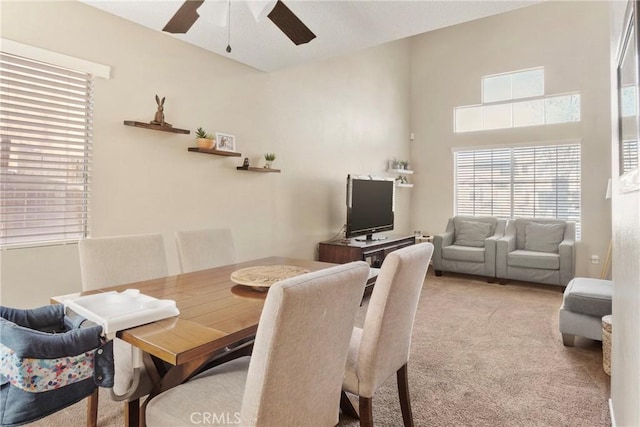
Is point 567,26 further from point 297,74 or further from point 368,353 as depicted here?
point 368,353

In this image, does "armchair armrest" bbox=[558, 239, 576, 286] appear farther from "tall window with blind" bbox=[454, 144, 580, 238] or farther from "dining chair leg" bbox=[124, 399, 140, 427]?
"dining chair leg" bbox=[124, 399, 140, 427]

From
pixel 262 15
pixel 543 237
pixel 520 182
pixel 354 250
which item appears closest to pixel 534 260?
pixel 543 237

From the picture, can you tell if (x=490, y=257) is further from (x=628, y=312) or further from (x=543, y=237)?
(x=628, y=312)

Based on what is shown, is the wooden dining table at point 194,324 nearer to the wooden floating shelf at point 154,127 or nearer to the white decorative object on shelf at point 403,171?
the wooden floating shelf at point 154,127

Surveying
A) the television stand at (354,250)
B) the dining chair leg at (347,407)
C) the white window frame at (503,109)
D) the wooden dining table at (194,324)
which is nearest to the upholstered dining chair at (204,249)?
the wooden dining table at (194,324)

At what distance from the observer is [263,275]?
197cm

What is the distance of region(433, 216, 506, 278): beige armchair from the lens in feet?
17.5

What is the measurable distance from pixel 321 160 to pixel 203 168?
1786 millimetres

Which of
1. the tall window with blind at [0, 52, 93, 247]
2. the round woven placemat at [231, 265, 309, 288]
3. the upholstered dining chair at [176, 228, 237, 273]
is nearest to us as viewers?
the round woven placemat at [231, 265, 309, 288]

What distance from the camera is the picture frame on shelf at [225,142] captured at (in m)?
3.48

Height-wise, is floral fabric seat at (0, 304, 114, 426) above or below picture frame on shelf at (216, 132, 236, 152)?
below

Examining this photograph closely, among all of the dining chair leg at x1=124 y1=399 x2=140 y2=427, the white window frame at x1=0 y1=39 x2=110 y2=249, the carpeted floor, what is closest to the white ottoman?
the carpeted floor

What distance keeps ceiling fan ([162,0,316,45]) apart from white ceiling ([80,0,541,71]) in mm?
106

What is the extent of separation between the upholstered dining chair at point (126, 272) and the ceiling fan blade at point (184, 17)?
1258 mm
